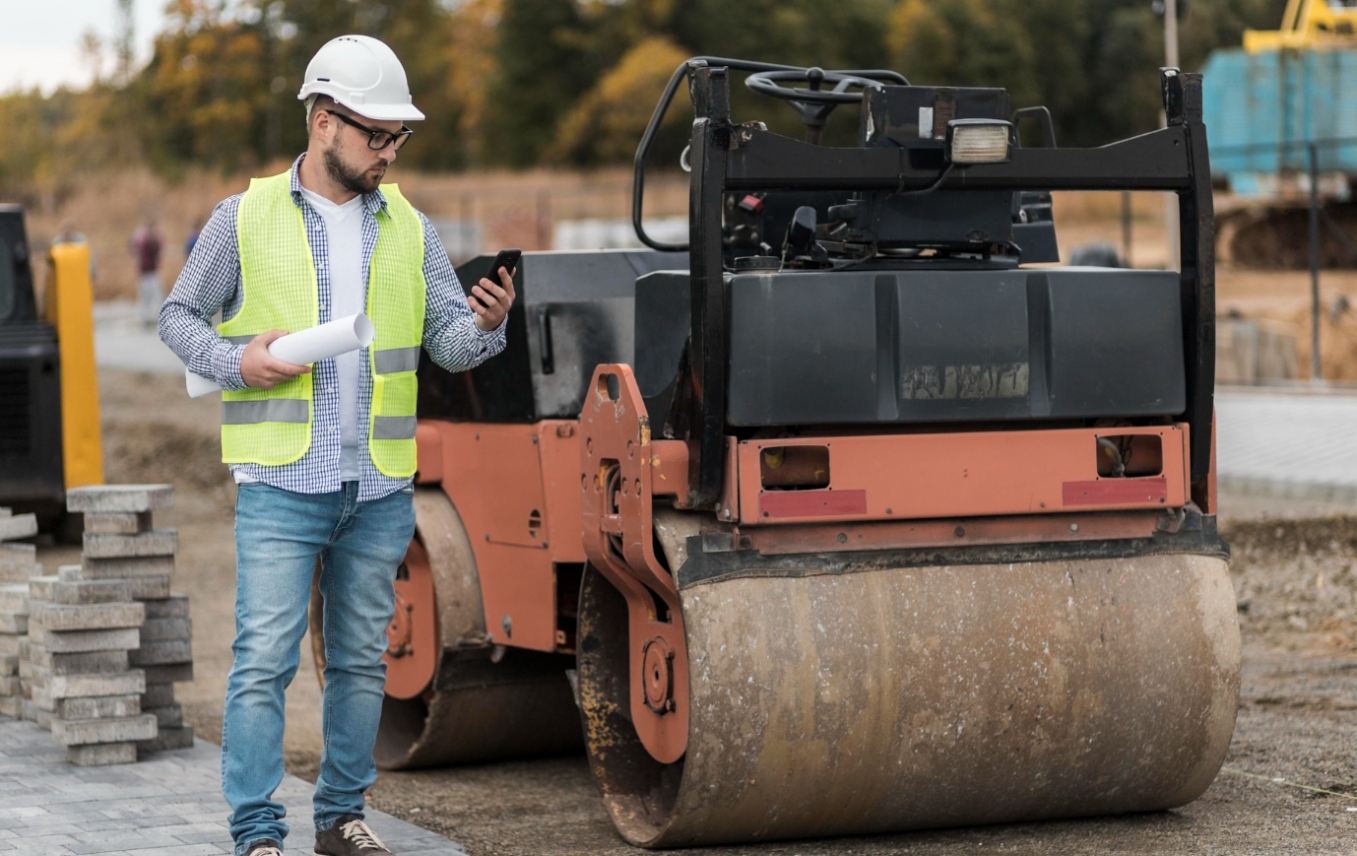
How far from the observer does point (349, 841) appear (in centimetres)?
452

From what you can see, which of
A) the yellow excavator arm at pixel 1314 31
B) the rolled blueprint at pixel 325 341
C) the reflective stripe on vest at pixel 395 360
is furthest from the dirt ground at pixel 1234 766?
the yellow excavator arm at pixel 1314 31

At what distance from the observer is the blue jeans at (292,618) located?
4293 millimetres

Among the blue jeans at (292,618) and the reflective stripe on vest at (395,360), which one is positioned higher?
the reflective stripe on vest at (395,360)

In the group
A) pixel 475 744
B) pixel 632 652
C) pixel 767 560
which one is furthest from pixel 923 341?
pixel 475 744

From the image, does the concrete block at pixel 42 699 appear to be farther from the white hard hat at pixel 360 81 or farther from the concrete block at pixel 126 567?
the white hard hat at pixel 360 81

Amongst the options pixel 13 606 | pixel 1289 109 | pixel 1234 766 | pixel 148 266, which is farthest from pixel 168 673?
pixel 148 266

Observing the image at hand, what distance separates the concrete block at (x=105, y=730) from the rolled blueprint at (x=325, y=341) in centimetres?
210

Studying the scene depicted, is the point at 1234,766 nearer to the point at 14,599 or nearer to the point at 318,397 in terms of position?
the point at 318,397

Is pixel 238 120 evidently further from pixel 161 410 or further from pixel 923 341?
pixel 923 341

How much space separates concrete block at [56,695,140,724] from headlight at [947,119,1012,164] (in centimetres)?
306

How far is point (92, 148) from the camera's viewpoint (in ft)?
232

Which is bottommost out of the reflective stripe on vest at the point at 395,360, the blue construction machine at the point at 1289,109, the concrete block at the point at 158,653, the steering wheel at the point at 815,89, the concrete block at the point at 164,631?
the concrete block at the point at 158,653

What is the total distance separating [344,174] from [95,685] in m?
2.29

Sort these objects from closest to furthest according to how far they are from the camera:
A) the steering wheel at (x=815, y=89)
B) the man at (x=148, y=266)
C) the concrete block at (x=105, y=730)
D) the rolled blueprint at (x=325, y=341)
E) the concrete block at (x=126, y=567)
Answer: the rolled blueprint at (x=325, y=341), the steering wheel at (x=815, y=89), the concrete block at (x=105, y=730), the concrete block at (x=126, y=567), the man at (x=148, y=266)
